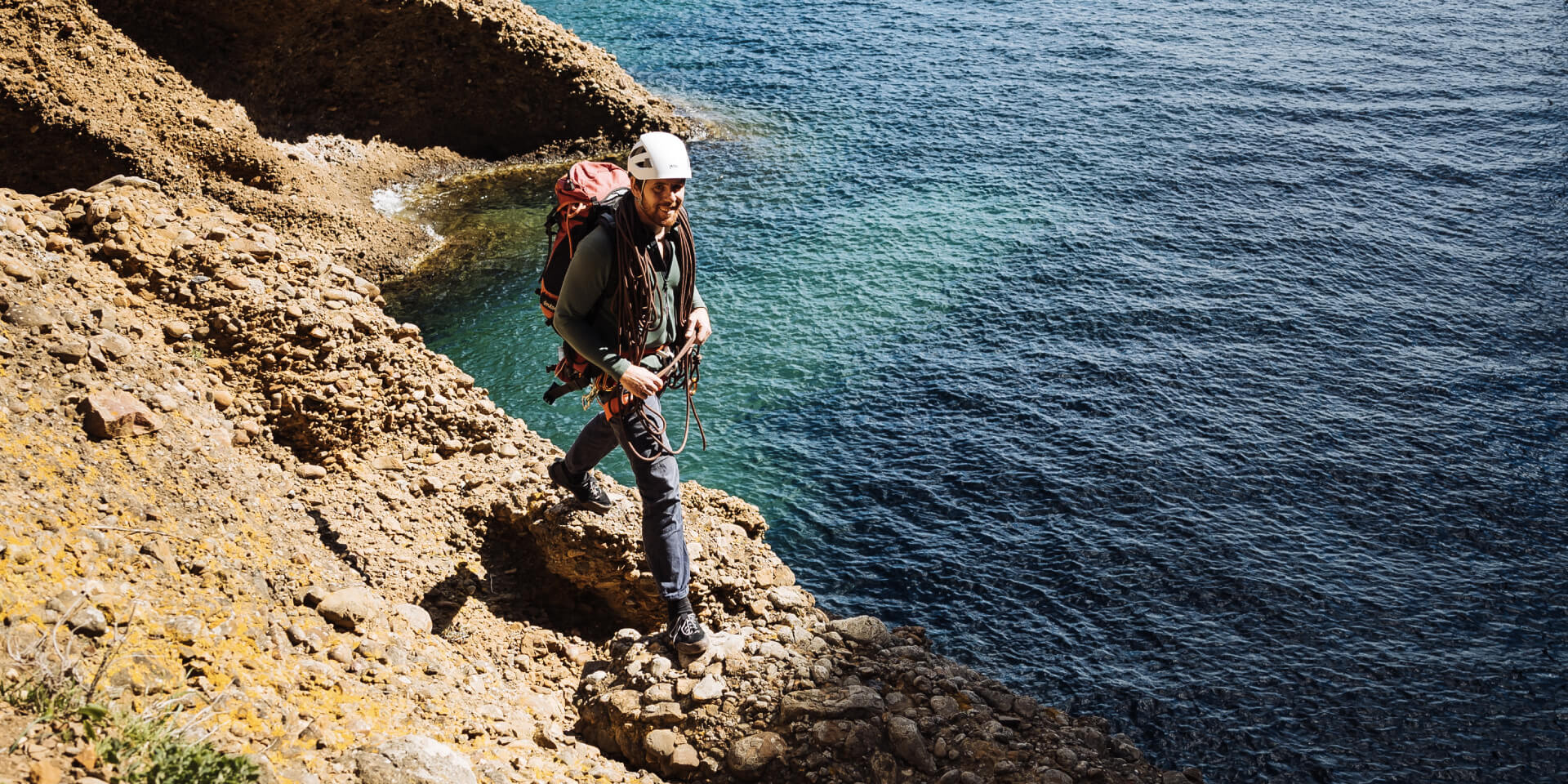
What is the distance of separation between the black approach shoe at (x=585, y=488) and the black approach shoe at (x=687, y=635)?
1.25 m

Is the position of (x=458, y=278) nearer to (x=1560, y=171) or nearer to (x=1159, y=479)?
(x=1159, y=479)

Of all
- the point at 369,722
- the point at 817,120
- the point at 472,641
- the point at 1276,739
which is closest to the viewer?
the point at 369,722

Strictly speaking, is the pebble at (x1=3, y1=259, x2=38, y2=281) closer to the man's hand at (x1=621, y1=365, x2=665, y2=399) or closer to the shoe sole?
the man's hand at (x1=621, y1=365, x2=665, y2=399)

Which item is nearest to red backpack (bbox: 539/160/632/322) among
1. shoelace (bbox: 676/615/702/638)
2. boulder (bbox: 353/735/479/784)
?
shoelace (bbox: 676/615/702/638)

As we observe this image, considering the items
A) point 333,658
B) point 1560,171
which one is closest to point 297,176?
point 333,658

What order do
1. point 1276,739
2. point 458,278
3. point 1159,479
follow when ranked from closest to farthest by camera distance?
point 1276,739, point 1159,479, point 458,278

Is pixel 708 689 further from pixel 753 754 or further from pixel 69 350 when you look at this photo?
pixel 69 350

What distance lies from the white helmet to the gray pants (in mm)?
1317

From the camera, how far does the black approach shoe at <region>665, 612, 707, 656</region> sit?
246 inches

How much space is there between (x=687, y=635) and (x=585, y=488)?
142 cm

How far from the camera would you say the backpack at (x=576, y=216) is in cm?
565

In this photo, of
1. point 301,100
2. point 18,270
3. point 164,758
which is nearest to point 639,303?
point 164,758

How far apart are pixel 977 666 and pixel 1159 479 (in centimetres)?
339

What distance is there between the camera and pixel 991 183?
17.7m
